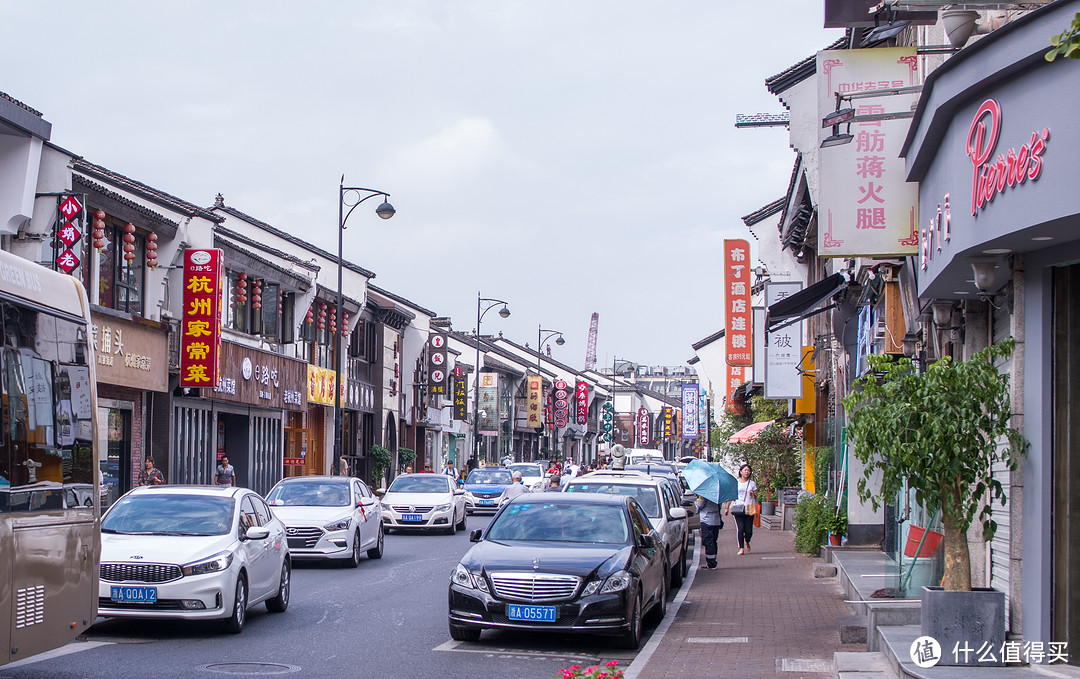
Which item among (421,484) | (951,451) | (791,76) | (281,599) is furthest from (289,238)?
(951,451)

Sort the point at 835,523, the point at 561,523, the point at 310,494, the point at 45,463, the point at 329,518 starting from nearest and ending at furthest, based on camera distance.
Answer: the point at 45,463, the point at 561,523, the point at 329,518, the point at 310,494, the point at 835,523

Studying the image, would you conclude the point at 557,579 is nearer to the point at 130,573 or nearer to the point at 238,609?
the point at 238,609

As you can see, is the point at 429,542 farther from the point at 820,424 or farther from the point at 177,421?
the point at 820,424

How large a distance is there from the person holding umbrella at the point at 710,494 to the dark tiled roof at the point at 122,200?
13.6 m

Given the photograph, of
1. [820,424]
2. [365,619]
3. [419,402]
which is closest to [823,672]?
[365,619]

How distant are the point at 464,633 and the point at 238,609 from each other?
2369 millimetres

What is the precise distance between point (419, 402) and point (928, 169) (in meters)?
49.2

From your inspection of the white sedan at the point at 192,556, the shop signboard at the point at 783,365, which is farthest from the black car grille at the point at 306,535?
the shop signboard at the point at 783,365

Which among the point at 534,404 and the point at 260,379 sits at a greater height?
the point at 260,379

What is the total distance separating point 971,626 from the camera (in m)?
9.06

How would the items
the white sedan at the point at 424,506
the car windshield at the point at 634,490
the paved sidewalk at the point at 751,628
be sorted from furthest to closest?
the white sedan at the point at 424,506, the car windshield at the point at 634,490, the paved sidewalk at the point at 751,628

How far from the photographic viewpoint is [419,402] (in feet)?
195

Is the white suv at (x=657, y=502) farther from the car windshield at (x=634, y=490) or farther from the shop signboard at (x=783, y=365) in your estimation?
the shop signboard at (x=783, y=365)

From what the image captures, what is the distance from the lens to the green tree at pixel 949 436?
9164 millimetres
